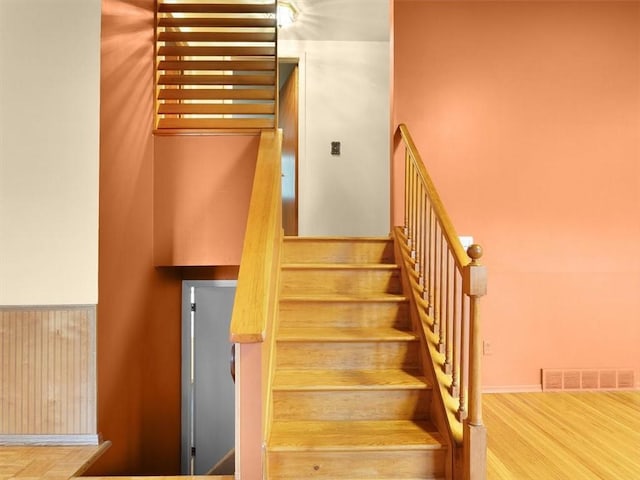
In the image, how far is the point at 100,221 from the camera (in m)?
2.44

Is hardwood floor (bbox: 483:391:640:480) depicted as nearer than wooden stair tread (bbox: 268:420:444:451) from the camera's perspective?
No

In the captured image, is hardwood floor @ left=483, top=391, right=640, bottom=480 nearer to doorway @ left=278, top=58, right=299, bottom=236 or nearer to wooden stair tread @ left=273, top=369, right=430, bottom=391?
wooden stair tread @ left=273, top=369, right=430, bottom=391

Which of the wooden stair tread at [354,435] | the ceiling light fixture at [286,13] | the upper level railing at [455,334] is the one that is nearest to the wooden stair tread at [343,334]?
the upper level railing at [455,334]

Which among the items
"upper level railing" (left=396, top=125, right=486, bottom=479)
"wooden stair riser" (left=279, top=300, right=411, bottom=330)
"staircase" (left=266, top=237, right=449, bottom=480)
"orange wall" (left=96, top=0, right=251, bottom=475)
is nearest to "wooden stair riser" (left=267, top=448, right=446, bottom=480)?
"staircase" (left=266, top=237, right=449, bottom=480)

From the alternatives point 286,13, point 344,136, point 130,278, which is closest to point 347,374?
point 130,278

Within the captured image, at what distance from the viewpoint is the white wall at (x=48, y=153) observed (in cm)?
237

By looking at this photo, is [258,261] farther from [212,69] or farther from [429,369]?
[212,69]

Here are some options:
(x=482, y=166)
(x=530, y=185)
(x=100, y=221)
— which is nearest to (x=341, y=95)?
(x=482, y=166)

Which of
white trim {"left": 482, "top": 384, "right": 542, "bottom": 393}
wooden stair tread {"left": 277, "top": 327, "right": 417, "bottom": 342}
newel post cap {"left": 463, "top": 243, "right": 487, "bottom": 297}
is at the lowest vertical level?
white trim {"left": 482, "top": 384, "right": 542, "bottom": 393}

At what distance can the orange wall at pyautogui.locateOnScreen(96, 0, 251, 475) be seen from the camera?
2.54m

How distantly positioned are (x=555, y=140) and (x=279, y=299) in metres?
2.82

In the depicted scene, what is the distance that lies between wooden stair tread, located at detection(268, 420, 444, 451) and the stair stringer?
0.06 m

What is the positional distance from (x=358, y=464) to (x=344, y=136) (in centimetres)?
355

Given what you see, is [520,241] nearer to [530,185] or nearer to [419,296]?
[530,185]
